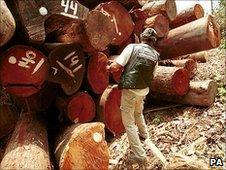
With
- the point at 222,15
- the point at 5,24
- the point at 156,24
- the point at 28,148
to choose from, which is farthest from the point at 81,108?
the point at 222,15

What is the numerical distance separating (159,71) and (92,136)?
2.42 meters

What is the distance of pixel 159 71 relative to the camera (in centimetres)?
612

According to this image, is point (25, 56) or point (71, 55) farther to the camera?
point (71, 55)

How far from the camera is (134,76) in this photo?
466 cm

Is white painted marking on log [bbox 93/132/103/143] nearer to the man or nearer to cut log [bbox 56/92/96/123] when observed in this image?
the man

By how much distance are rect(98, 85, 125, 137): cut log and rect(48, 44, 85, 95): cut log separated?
1.86 ft

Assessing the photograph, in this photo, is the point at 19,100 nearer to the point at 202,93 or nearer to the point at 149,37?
the point at 149,37

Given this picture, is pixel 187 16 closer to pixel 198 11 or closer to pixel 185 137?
pixel 198 11

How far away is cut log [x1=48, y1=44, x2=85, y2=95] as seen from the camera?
4.60 m

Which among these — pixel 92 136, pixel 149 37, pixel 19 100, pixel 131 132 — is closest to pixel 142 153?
pixel 131 132

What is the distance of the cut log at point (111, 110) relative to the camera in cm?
527

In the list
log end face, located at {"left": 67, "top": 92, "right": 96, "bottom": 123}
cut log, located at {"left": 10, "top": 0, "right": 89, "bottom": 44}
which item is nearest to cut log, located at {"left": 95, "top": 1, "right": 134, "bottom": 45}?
log end face, located at {"left": 67, "top": 92, "right": 96, "bottom": 123}

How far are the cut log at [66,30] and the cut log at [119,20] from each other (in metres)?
0.99

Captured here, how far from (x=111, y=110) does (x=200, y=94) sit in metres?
1.50
